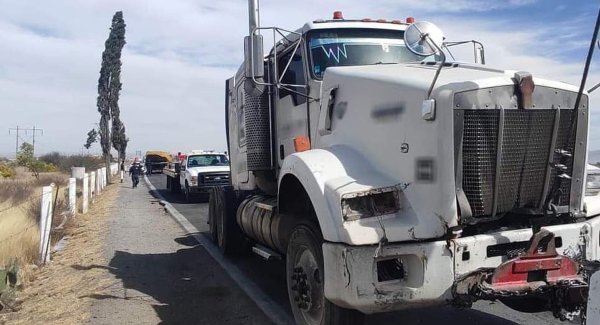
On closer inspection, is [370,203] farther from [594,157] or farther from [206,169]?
[206,169]

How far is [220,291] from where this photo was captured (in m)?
7.05

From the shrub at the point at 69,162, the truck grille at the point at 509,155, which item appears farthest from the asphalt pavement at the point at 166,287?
the shrub at the point at 69,162

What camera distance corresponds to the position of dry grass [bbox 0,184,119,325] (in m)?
6.26

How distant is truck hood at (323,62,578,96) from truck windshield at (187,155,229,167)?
18.7 metres

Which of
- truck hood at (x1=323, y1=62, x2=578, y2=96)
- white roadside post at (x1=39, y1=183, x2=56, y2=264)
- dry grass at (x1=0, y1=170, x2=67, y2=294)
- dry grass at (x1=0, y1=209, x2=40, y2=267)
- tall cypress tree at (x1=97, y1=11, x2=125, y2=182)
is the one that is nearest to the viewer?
truck hood at (x1=323, y1=62, x2=578, y2=96)

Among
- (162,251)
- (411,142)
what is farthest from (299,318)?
(162,251)

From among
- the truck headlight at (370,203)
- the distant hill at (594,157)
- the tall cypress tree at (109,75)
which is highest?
the tall cypress tree at (109,75)

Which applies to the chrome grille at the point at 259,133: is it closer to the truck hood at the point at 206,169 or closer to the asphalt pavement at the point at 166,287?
the asphalt pavement at the point at 166,287

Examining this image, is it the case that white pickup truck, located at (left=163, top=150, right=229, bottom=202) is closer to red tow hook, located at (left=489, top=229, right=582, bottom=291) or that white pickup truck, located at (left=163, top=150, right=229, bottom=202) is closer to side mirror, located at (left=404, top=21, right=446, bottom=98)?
side mirror, located at (left=404, top=21, right=446, bottom=98)

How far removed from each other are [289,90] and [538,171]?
2.94 meters

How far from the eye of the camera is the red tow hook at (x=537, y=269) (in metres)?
3.88

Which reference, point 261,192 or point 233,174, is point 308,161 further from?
point 233,174

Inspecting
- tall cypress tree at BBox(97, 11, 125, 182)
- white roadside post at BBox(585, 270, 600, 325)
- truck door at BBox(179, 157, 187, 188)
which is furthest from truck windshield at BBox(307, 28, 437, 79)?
tall cypress tree at BBox(97, 11, 125, 182)

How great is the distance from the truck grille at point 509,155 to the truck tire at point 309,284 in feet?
4.23
